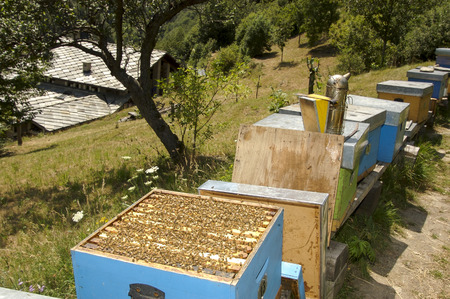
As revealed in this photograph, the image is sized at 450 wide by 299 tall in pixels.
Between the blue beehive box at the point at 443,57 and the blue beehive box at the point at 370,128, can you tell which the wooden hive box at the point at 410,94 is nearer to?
the blue beehive box at the point at 370,128

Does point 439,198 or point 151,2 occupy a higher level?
point 151,2

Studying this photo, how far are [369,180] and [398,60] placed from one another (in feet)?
57.5

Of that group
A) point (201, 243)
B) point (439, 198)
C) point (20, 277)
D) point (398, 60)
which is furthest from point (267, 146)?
point (398, 60)

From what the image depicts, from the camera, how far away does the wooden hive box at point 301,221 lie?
301 centimetres

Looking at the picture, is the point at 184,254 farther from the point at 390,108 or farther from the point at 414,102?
the point at 414,102

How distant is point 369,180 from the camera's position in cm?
477

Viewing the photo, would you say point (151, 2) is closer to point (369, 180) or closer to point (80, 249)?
point (369, 180)

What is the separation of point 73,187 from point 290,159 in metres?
6.44

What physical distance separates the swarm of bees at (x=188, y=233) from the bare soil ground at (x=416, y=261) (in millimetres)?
2154

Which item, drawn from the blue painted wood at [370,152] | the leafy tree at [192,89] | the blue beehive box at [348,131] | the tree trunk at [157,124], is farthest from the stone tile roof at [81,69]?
the blue painted wood at [370,152]

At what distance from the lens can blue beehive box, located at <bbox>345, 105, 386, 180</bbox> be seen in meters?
4.36

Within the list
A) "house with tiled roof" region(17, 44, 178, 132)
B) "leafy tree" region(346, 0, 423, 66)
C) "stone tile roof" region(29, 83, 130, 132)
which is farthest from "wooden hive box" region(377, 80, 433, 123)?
"stone tile roof" region(29, 83, 130, 132)

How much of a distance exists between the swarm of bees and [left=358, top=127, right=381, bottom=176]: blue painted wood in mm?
2219

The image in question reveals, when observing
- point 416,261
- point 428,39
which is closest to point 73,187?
point 416,261
